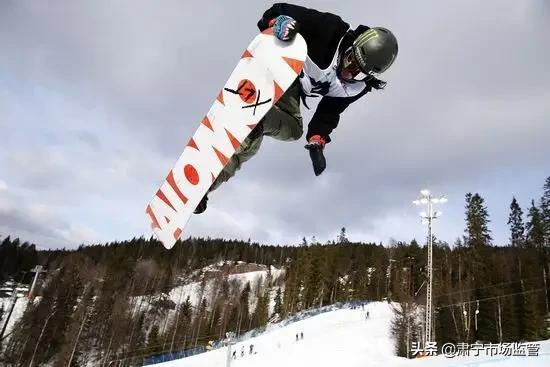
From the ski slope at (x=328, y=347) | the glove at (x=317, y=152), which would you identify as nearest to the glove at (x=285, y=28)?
the glove at (x=317, y=152)

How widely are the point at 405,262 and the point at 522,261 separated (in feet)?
48.1

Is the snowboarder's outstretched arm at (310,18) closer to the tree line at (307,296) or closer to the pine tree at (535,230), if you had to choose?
the tree line at (307,296)

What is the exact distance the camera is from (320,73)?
447 centimetres

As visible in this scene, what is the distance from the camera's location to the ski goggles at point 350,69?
14.1ft

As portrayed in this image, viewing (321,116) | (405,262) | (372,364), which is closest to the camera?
(321,116)

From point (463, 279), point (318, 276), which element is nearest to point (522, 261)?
point (463, 279)

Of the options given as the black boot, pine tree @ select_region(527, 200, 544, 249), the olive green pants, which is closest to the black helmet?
the olive green pants

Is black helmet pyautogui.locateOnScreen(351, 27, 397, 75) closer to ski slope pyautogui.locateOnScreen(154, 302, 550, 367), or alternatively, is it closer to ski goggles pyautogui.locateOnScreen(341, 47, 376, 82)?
ski goggles pyautogui.locateOnScreen(341, 47, 376, 82)

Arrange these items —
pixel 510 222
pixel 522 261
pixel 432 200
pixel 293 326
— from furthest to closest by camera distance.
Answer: pixel 510 222 → pixel 522 261 → pixel 293 326 → pixel 432 200

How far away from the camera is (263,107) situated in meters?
4.42

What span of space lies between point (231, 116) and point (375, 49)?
1711 mm

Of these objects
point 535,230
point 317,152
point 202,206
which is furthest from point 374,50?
point 535,230

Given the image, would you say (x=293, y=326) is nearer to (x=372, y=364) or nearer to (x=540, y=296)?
(x=372, y=364)

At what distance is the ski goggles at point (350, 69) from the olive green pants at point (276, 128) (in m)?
0.55
